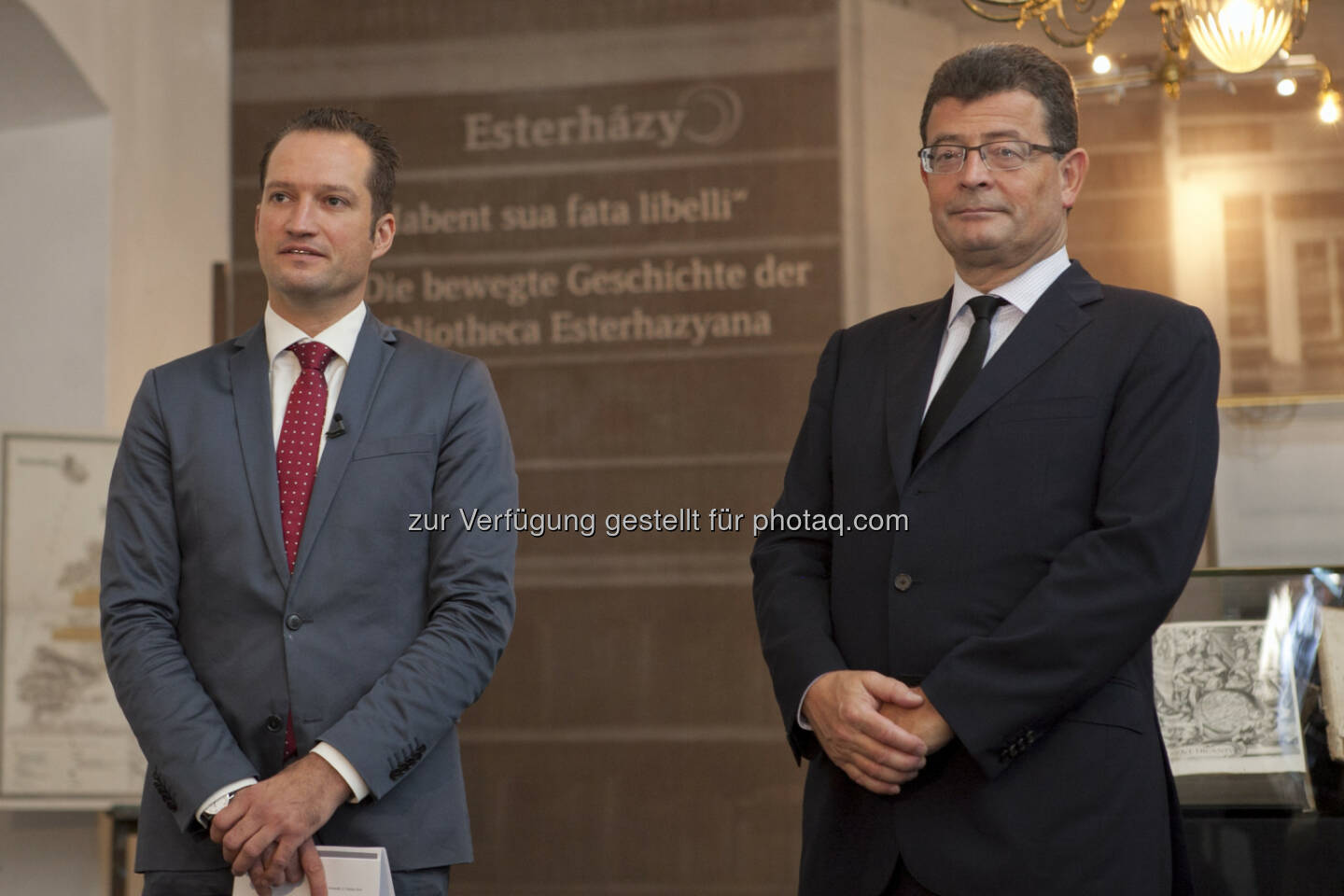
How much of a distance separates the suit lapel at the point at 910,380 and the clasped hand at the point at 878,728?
0.28m

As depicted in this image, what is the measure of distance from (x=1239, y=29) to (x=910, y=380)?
1.23 metres

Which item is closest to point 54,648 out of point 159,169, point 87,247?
point 87,247

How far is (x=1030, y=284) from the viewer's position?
1.94 metres

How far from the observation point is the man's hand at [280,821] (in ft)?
5.50

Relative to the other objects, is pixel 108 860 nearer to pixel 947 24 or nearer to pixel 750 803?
pixel 750 803

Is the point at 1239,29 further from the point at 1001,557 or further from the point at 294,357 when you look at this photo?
the point at 294,357

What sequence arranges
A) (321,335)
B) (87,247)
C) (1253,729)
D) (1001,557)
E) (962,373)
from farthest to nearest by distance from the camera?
(87,247) < (1253,729) < (321,335) < (962,373) < (1001,557)

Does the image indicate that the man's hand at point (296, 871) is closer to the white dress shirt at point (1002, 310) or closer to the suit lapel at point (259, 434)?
the suit lapel at point (259, 434)

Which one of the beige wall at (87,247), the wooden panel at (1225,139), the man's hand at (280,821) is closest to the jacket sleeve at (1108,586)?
the man's hand at (280,821)

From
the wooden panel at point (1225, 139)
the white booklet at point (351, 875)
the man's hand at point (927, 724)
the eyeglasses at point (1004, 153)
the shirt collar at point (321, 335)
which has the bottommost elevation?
the white booklet at point (351, 875)

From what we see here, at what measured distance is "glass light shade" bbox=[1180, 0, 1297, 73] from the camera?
8.68 ft

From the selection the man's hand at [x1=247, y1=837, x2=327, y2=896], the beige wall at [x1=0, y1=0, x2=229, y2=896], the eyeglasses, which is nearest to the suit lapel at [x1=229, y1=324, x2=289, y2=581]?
the man's hand at [x1=247, y1=837, x2=327, y2=896]

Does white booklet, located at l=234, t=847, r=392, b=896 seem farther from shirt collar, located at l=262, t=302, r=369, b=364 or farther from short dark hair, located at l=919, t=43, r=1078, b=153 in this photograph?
short dark hair, located at l=919, t=43, r=1078, b=153

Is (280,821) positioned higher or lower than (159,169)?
lower
